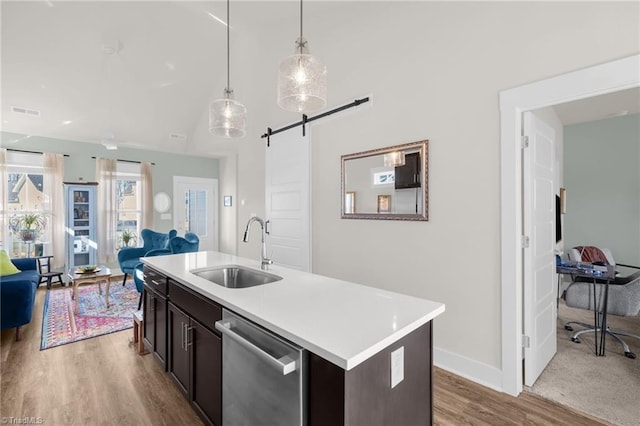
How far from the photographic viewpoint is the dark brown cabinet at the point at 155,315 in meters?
2.21

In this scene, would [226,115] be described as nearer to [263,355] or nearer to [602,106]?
[263,355]

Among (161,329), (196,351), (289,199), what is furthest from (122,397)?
(289,199)

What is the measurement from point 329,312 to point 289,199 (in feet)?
9.55

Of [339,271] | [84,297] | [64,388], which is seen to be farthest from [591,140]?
[84,297]

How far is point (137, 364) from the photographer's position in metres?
2.55

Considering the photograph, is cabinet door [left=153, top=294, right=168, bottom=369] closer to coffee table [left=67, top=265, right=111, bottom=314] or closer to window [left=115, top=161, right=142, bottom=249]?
coffee table [left=67, top=265, right=111, bottom=314]

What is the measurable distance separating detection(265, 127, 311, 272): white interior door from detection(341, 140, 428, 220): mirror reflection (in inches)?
27.8

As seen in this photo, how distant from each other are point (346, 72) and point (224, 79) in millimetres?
3085

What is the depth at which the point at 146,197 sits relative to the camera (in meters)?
6.17

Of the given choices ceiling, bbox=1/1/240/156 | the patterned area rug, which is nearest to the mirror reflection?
ceiling, bbox=1/1/240/156

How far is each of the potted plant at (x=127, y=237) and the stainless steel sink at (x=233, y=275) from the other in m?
4.80

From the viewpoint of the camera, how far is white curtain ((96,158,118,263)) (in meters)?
5.70

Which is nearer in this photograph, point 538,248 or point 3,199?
point 538,248

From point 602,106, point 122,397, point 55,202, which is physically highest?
point 602,106
